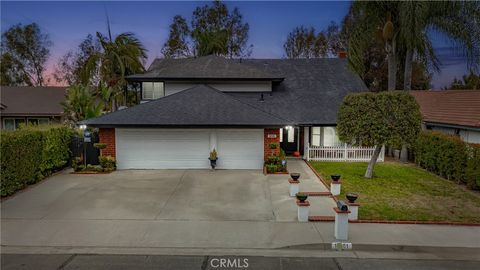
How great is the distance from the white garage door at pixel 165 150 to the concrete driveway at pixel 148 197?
1.00m

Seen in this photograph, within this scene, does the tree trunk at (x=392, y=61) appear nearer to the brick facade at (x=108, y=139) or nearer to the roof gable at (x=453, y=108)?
the roof gable at (x=453, y=108)

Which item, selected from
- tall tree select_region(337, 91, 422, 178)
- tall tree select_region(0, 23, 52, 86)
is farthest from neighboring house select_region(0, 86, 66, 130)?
tall tree select_region(337, 91, 422, 178)

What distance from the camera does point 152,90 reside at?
2084cm

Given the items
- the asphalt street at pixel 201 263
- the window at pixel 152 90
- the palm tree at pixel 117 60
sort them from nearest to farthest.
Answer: the asphalt street at pixel 201 263
the window at pixel 152 90
the palm tree at pixel 117 60

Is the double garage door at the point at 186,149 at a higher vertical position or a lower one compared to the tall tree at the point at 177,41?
lower

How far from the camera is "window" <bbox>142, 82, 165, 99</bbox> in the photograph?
68.1ft

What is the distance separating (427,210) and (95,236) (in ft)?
30.5

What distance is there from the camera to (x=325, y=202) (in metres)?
10.3

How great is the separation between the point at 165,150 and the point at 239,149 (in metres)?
3.59

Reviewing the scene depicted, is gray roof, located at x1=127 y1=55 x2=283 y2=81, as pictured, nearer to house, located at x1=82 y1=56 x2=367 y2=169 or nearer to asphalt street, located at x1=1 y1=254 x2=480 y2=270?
house, located at x1=82 y1=56 x2=367 y2=169

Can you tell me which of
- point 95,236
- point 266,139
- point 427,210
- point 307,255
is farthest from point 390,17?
point 95,236

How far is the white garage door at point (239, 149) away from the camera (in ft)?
50.9

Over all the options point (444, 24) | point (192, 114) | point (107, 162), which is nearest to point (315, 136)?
point (192, 114)

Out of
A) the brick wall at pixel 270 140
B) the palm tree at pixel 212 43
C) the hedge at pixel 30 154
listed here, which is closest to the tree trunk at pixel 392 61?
the brick wall at pixel 270 140
